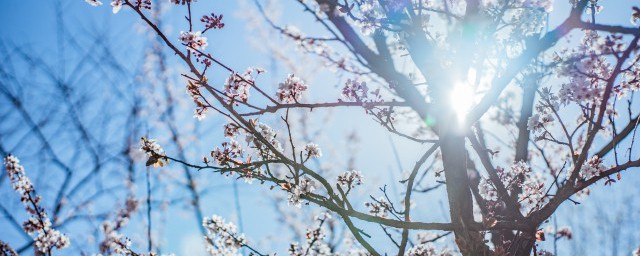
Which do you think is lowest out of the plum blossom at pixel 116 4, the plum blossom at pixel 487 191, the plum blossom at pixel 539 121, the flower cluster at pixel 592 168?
the flower cluster at pixel 592 168

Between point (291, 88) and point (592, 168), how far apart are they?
2.43m

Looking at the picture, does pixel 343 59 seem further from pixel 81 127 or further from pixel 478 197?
pixel 81 127

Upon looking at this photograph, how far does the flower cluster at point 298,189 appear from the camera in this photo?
2682mm

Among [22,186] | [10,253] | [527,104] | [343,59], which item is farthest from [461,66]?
[22,186]

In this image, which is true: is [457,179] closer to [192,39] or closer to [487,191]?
[487,191]

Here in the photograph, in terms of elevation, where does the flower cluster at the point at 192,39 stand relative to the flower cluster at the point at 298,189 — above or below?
above

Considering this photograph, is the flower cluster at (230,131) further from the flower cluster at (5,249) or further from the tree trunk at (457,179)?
the flower cluster at (5,249)

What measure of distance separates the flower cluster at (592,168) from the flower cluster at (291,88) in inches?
89.9

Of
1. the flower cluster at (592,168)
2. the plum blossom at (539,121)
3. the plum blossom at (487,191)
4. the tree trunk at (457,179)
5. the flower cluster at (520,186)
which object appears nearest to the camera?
the tree trunk at (457,179)

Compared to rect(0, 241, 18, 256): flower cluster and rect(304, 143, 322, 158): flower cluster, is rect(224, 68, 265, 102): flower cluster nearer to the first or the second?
rect(304, 143, 322, 158): flower cluster

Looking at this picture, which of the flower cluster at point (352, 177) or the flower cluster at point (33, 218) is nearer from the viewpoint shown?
the flower cluster at point (352, 177)

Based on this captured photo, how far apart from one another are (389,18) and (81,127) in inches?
290

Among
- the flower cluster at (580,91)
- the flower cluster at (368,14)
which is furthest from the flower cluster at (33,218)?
the flower cluster at (580,91)

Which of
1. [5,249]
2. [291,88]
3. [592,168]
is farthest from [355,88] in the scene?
[5,249]
